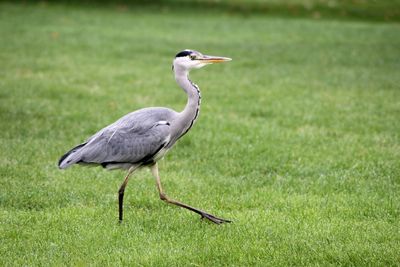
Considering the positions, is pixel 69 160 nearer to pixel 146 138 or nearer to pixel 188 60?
pixel 146 138

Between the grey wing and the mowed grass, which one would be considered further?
the grey wing

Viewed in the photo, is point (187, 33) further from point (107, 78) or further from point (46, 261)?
point (46, 261)

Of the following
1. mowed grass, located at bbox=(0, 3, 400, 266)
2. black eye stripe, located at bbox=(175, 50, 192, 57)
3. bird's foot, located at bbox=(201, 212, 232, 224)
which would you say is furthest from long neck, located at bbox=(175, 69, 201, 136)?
mowed grass, located at bbox=(0, 3, 400, 266)

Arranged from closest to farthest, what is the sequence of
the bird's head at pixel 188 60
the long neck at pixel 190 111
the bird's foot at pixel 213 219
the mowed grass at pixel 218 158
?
1. the mowed grass at pixel 218 158
2. the bird's foot at pixel 213 219
3. the long neck at pixel 190 111
4. the bird's head at pixel 188 60

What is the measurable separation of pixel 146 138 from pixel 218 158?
9.45ft

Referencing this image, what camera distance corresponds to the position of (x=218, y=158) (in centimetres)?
956

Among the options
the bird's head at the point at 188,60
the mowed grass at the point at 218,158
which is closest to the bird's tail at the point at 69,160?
the mowed grass at the point at 218,158

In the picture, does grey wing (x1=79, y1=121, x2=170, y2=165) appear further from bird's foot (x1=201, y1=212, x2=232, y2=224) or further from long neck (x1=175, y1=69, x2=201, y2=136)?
bird's foot (x1=201, y1=212, x2=232, y2=224)

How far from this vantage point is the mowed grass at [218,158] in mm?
6152

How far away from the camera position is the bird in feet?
22.5

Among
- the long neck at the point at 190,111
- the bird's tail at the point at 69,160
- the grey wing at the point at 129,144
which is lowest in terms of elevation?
the bird's tail at the point at 69,160

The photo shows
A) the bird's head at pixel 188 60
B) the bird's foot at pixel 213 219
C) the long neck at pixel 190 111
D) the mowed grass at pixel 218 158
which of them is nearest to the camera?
the mowed grass at pixel 218 158

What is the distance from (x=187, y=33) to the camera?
79.7 feet

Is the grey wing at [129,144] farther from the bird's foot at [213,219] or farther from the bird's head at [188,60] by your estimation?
the bird's foot at [213,219]
